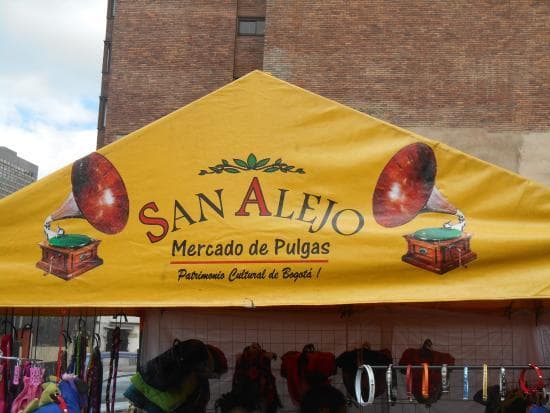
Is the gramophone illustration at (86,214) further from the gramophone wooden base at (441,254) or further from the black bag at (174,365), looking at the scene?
the gramophone wooden base at (441,254)

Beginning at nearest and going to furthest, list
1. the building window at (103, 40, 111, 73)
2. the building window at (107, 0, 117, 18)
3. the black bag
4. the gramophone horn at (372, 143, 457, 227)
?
the gramophone horn at (372, 143, 457, 227) < the black bag < the building window at (103, 40, 111, 73) < the building window at (107, 0, 117, 18)

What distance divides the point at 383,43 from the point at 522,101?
154 inches

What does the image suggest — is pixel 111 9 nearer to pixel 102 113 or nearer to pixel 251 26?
pixel 102 113

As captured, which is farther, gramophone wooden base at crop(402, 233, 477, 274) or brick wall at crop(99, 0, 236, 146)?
brick wall at crop(99, 0, 236, 146)

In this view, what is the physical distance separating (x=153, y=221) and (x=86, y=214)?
468mm

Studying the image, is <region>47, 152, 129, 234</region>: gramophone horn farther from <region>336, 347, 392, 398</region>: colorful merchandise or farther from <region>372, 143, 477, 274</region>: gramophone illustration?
<region>336, 347, 392, 398</region>: colorful merchandise

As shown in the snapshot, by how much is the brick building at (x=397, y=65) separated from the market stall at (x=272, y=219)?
13.6 m

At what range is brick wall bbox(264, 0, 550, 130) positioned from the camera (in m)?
17.6

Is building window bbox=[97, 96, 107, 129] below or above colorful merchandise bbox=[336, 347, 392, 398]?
above

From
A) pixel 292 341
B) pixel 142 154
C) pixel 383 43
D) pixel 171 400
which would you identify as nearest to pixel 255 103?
pixel 142 154

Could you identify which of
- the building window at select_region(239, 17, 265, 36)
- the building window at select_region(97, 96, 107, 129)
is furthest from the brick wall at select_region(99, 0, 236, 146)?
the building window at select_region(97, 96, 107, 129)

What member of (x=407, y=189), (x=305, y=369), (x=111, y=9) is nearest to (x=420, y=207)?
(x=407, y=189)

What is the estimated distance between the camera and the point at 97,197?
14.8 feet

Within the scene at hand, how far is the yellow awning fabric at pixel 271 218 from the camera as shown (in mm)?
4102
